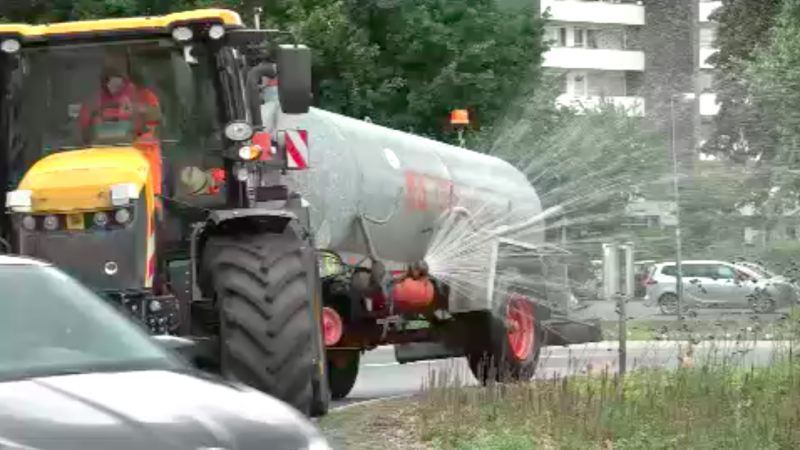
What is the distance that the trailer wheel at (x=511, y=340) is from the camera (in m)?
16.6

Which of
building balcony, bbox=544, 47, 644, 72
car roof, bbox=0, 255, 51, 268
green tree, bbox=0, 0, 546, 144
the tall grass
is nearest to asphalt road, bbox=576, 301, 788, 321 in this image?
the tall grass

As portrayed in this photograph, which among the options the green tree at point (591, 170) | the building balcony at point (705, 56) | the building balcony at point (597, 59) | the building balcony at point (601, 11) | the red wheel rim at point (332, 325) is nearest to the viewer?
the red wheel rim at point (332, 325)

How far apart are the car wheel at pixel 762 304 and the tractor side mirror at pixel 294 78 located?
201 inches

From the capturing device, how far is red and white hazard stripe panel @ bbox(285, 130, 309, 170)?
13.0 m

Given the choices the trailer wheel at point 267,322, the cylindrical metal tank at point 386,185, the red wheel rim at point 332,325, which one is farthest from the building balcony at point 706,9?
the trailer wheel at point 267,322

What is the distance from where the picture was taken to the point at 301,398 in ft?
34.2

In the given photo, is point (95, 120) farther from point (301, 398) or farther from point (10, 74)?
point (301, 398)

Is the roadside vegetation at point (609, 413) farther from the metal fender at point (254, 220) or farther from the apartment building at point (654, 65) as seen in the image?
the apartment building at point (654, 65)

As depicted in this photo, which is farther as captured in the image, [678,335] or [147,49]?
[678,335]

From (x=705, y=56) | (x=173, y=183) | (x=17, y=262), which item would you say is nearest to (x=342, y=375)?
(x=173, y=183)

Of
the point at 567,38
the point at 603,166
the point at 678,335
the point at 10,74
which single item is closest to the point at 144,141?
the point at 10,74

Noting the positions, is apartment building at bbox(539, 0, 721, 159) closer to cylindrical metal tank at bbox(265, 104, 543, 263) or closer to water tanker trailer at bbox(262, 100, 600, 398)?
water tanker trailer at bbox(262, 100, 600, 398)

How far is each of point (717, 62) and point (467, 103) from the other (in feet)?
50.5

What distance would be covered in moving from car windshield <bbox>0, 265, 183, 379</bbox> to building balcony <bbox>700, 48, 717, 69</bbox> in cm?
3304
